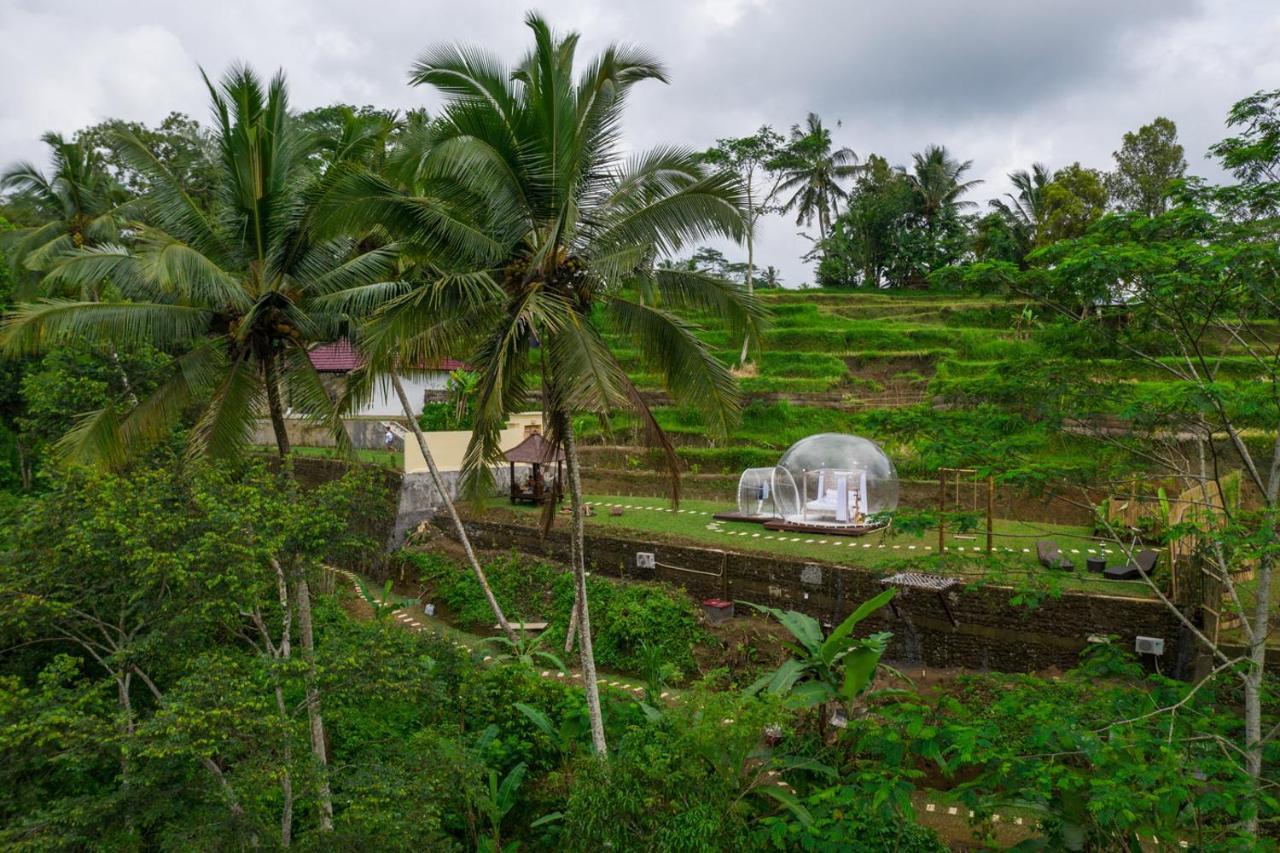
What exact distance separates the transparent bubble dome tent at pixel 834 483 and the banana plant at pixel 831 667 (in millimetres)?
6785

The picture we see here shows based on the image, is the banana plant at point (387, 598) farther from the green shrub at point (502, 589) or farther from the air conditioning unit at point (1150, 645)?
the air conditioning unit at point (1150, 645)

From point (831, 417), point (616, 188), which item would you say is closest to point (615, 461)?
point (831, 417)

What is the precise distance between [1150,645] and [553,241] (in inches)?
354

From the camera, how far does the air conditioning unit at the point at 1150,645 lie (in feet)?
35.3

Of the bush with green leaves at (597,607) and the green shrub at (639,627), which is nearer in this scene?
the green shrub at (639,627)

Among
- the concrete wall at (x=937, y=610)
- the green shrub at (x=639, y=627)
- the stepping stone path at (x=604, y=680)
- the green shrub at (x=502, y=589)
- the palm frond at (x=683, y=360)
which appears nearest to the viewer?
the palm frond at (x=683, y=360)

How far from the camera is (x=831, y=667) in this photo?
404 inches

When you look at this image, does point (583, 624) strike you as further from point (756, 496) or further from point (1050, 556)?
point (756, 496)

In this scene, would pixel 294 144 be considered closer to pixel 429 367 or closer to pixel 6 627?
pixel 429 367

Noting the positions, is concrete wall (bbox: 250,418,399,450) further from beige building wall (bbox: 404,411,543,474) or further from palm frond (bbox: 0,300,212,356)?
palm frond (bbox: 0,300,212,356)

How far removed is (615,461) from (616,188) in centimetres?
1660

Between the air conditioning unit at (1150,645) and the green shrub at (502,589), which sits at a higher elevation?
the air conditioning unit at (1150,645)

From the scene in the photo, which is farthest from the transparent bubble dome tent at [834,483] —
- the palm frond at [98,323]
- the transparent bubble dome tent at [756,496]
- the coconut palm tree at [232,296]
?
the palm frond at [98,323]

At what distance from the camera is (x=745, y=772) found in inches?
380
